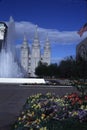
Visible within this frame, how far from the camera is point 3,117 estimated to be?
1252 cm

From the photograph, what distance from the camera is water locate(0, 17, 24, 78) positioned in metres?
59.6

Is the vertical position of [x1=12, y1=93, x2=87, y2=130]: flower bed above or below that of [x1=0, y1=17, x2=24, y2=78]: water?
below

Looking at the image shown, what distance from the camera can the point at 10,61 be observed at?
62344 mm

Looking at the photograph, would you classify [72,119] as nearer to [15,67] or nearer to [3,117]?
[3,117]

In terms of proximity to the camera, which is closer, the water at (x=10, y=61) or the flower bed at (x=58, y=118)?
the flower bed at (x=58, y=118)

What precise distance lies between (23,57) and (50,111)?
622 feet

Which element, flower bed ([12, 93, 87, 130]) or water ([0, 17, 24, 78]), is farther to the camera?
water ([0, 17, 24, 78])

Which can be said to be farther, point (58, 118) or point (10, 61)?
point (10, 61)

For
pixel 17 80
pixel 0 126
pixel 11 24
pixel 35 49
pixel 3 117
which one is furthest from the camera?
pixel 35 49

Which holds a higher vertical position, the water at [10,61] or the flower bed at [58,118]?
the water at [10,61]

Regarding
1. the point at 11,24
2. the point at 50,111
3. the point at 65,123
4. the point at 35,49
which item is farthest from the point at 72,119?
the point at 35,49

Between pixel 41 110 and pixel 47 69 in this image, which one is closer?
pixel 41 110

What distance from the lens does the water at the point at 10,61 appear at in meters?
59.6

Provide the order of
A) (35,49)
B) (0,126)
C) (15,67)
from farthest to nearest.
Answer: (35,49) → (15,67) → (0,126)
